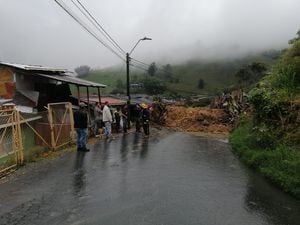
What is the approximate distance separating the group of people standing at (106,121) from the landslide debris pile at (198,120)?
5.62 metres

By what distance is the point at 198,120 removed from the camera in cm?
3153

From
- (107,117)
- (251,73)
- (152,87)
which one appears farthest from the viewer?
(152,87)

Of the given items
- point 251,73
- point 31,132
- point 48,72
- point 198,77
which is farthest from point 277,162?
point 198,77

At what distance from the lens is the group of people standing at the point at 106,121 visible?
A: 1677cm

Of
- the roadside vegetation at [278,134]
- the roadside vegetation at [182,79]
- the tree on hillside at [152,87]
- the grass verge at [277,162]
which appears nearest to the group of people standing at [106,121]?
the roadside vegetation at [278,134]

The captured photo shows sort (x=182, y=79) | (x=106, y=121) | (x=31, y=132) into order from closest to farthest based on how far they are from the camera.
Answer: (x=31, y=132), (x=106, y=121), (x=182, y=79)

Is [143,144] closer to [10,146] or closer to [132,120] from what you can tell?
[10,146]

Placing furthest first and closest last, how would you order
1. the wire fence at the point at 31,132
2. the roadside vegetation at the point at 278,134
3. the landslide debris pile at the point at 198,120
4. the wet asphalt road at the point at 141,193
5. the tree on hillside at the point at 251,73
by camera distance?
the tree on hillside at the point at 251,73 < the landslide debris pile at the point at 198,120 < the wire fence at the point at 31,132 < the roadside vegetation at the point at 278,134 < the wet asphalt road at the point at 141,193

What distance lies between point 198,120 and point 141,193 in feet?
70.5

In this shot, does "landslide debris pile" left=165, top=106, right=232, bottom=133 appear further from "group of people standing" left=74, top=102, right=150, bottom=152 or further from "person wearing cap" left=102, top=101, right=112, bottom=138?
"person wearing cap" left=102, top=101, right=112, bottom=138

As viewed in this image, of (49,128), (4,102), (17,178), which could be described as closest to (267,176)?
(17,178)

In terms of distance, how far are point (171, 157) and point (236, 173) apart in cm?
343

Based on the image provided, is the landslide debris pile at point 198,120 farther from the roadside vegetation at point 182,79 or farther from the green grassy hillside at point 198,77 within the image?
the green grassy hillside at point 198,77

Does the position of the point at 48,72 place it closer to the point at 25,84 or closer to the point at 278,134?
the point at 25,84
